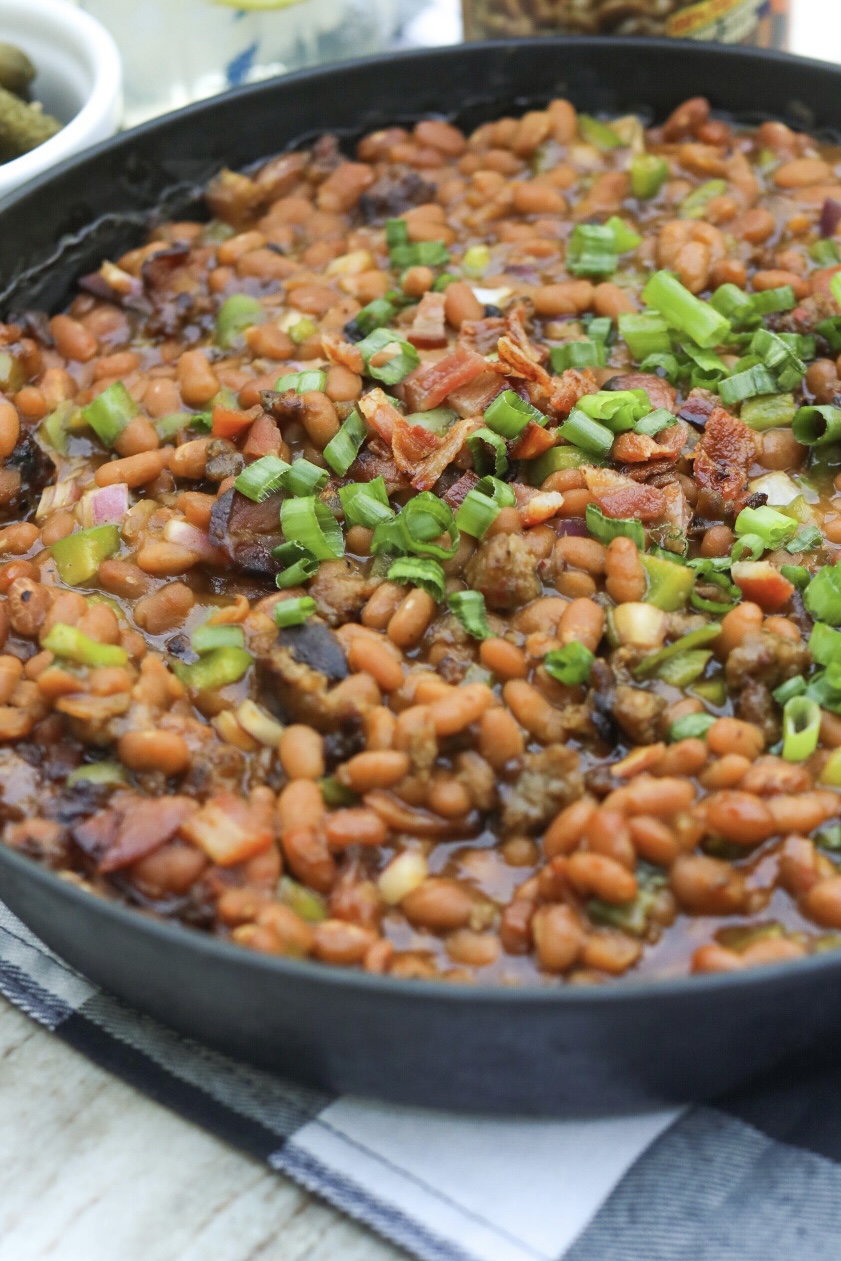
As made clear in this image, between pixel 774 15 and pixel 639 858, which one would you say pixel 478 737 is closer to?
pixel 639 858

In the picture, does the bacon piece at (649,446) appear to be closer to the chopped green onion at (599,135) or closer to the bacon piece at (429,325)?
the bacon piece at (429,325)

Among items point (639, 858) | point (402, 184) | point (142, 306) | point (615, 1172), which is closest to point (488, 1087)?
point (615, 1172)

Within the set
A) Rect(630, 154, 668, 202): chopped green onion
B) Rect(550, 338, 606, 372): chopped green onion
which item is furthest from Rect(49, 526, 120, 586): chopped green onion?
Rect(630, 154, 668, 202): chopped green onion

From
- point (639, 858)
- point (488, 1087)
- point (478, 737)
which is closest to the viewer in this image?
point (488, 1087)

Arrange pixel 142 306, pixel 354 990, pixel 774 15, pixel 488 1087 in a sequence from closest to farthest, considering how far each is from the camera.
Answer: pixel 354 990 → pixel 488 1087 → pixel 142 306 → pixel 774 15

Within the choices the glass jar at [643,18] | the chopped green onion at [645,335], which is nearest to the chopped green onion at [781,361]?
the chopped green onion at [645,335]

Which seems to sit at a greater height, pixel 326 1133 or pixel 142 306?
pixel 142 306

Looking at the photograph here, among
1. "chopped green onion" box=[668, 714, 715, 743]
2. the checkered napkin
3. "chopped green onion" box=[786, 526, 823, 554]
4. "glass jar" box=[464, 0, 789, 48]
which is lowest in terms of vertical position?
the checkered napkin

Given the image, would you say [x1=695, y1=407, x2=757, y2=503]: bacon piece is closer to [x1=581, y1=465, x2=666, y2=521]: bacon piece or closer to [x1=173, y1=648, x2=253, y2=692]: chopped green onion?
[x1=581, y1=465, x2=666, y2=521]: bacon piece
